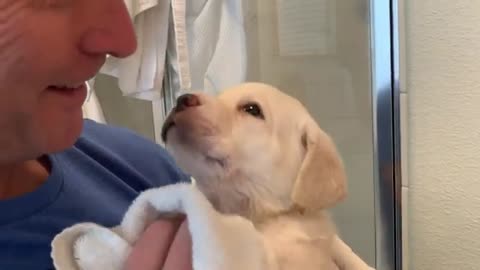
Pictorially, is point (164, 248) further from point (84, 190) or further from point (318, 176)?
point (318, 176)

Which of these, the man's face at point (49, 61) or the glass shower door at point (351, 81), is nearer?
the man's face at point (49, 61)

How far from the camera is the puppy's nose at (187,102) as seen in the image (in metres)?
0.88

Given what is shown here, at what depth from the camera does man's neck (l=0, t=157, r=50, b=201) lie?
671 millimetres

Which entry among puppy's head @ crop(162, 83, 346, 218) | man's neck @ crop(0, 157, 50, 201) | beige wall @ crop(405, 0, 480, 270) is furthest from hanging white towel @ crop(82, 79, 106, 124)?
man's neck @ crop(0, 157, 50, 201)

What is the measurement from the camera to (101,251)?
1.79ft

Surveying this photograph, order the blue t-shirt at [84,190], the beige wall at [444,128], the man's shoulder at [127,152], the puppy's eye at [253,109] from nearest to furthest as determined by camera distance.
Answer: the blue t-shirt at [84,190] → the man's shoulder at [127,152] → the puppy's eye at [253,109] → the beige wall at [444,128]

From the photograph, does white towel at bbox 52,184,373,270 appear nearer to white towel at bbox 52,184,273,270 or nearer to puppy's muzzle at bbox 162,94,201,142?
white towel at bbox 52,184,273,270

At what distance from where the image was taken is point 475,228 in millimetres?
1404

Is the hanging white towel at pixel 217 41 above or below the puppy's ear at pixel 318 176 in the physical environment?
above

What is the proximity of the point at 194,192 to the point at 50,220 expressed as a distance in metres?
0.20

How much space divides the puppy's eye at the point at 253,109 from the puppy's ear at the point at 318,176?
0.19ft

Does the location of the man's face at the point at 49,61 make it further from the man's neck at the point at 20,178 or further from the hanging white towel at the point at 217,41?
the hanging white towel at the point at 217,41

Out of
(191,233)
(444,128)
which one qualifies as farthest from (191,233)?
(444,128)

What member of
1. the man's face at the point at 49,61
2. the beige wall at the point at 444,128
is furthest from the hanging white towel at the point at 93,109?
the man's face at the point at 49,61
